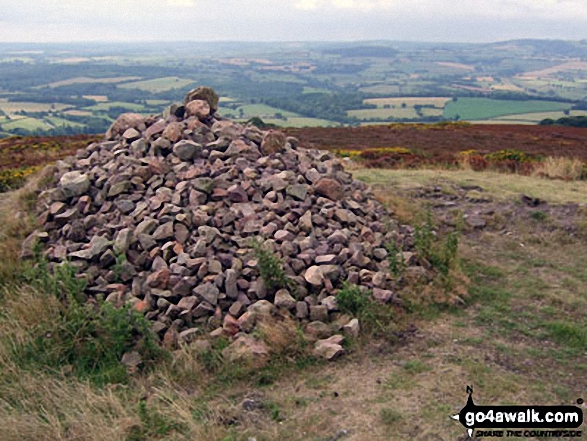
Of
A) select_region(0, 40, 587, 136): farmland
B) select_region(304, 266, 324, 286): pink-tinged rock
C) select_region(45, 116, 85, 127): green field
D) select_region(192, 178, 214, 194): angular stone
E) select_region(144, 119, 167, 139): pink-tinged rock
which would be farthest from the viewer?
select_region(0, 40, 587, 136): farmland

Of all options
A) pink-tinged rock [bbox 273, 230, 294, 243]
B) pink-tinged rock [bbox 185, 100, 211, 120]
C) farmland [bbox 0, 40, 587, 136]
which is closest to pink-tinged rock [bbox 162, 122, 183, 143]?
pink-tinged rock [bbox 185, 100, 211, 120]

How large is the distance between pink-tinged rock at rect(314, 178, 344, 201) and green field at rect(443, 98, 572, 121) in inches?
2372

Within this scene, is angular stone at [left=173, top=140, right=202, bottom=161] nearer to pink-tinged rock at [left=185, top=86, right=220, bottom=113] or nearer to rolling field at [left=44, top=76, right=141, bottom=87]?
pink-tinged rock at [left=185, top=86, right=220, bottom=113]

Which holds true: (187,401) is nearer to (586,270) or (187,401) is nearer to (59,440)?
(59,440)

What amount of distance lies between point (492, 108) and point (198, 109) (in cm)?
7242

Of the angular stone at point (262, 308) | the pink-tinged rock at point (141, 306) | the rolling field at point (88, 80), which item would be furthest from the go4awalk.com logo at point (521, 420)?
the rolling field at point (88, 80)

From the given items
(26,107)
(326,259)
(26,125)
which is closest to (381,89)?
(26,107)

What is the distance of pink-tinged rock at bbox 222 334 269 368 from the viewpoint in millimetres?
5930

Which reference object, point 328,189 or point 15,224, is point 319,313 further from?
point 15,224

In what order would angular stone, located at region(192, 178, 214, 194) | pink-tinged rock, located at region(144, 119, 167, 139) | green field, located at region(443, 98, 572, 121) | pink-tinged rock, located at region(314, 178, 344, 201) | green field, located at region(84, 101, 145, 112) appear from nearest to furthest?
angular stone, located at region(192, 178, 214, 194)
pink-tinged rock, located at region(314, 178, 344, 201)
pink-tinged rock, located at region(144, 119, 167, 139)
green field, located at region(443, 98, 572, 121)
green field, located at region(84, 101, 145, 112)

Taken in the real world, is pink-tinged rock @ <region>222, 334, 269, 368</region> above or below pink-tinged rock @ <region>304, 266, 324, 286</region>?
below

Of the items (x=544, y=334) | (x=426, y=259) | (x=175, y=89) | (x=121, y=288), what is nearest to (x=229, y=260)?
(x=121, y=288)

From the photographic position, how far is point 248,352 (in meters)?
5.98

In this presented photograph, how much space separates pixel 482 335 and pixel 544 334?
898 millimetres
